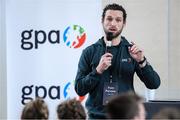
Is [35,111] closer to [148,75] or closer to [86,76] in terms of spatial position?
[86,76]

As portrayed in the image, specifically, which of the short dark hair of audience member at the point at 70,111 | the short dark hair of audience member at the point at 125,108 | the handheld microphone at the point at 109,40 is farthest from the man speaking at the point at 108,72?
the short dark hair of audience member at the point at 125,108

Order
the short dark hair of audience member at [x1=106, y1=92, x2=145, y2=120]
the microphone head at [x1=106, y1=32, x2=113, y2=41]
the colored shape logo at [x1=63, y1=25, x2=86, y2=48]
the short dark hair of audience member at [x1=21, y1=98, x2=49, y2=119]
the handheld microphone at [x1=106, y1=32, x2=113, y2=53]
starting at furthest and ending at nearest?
the colored shape logo at [x1=63, y1=25, x2=86, y2=48] → the microphone head at [x1=106, y1=32, x2=113, y2=41] → the handheld microphone at [x1=106, y1=32, x2=113, y2=53] → the short dark hair of audience member at [x1=21, y1=98, x2=49, y2=119] → the short dark hair of audience member at [x1=106, y1=92, x2=145, y2=120]

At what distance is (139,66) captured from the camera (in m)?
3.94

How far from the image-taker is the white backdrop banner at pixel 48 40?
16.0 ft

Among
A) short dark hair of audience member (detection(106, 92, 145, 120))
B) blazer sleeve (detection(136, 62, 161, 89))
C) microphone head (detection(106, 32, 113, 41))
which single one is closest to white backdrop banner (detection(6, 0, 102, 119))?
microphone head (detection(106, 32, 113, 41))

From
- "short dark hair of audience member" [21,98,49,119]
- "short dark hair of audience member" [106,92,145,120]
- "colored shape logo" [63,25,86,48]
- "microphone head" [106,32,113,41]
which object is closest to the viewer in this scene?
"short dark hair of audience member" [106,92,145,120]

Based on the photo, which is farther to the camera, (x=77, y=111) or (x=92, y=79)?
(x=92, y=79)

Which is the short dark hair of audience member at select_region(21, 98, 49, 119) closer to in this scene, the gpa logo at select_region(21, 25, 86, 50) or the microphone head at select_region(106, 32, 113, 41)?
the microphone head at select_region(106, 32, 113, 41)

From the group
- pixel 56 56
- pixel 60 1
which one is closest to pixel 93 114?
pixel 56 56

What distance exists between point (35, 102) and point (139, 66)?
5.26ft

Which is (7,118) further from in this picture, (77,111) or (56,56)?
(77,111)

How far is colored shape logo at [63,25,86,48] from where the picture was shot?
4.88 metres

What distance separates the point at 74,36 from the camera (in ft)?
16.1

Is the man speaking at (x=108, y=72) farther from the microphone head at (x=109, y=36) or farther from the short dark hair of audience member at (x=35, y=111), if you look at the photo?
the short dark hair of audience member at (x=35, y=111)
